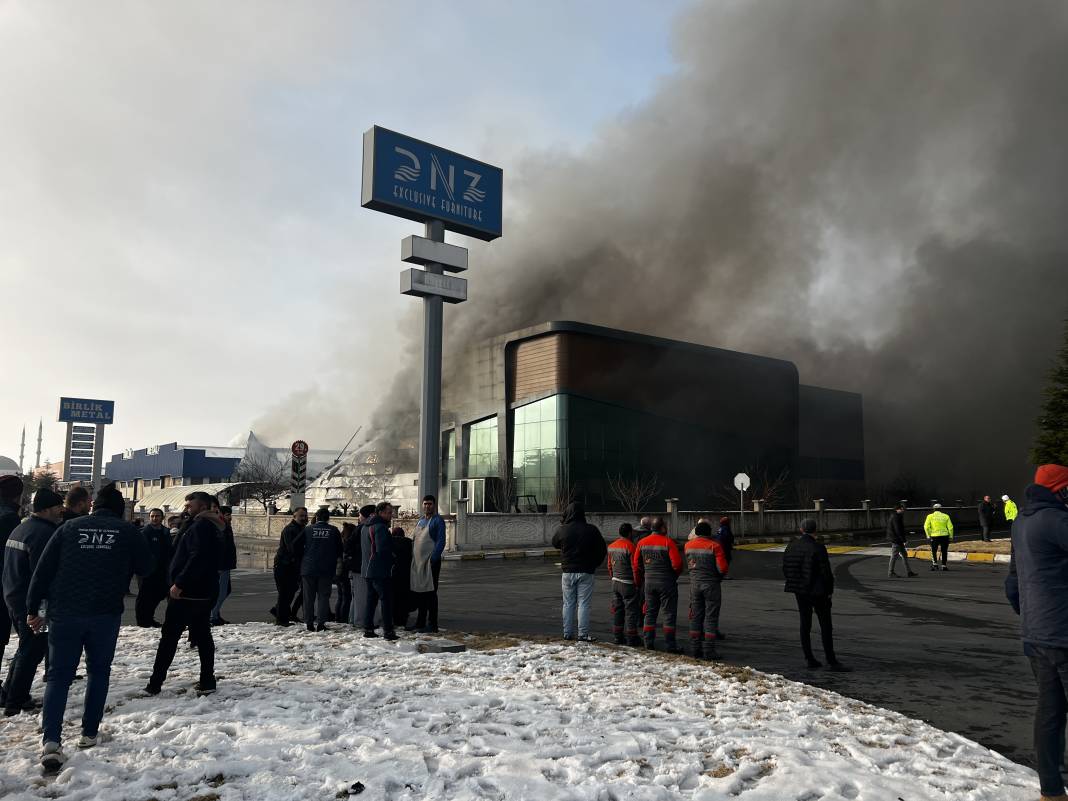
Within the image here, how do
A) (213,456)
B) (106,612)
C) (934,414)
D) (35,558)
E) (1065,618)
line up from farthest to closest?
(213,456) → (934,414) → (35,558) → (106,612) → (1065,618)

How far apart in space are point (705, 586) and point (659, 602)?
550 mm

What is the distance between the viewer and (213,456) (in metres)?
91.9

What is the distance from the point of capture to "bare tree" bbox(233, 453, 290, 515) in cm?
6038

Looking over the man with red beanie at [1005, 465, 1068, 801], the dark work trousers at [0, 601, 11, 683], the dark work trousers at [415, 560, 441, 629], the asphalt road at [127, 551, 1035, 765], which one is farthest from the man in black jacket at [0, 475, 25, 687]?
the man with red beanie at [1005, 465, 1068, 801]

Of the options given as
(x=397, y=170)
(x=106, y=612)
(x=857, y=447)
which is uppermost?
(x=397, y=170)

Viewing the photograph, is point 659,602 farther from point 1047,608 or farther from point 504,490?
point 504,490

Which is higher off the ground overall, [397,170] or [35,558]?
[397,170]

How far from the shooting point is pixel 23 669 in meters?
5.11

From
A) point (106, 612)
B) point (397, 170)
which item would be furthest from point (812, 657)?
point (397, 170)

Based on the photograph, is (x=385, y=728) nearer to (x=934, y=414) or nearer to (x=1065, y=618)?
(x=1065, y=618)

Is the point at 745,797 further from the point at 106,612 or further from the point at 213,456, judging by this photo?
the point at 213,456

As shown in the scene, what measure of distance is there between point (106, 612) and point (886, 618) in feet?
32.3

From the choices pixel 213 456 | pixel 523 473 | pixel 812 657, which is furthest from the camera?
pixel 213 456

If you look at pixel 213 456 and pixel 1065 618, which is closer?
pixel 1065 618
